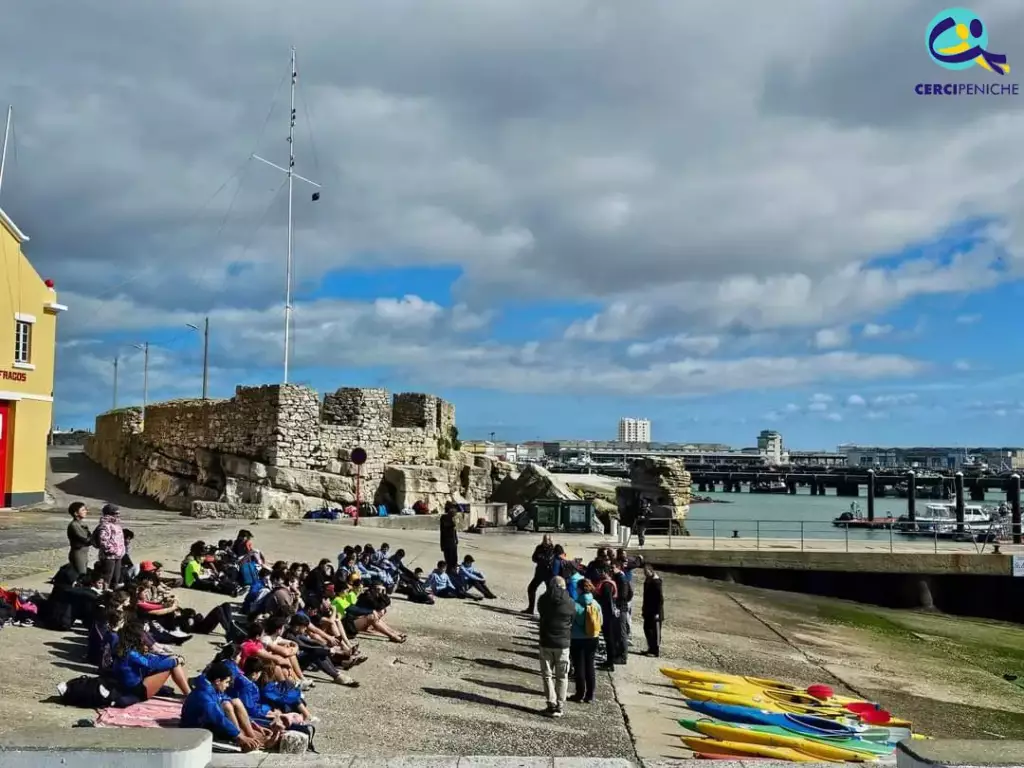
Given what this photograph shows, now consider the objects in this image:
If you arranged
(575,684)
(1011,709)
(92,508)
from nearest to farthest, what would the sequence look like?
(575,684), (1011,709), (92,508)

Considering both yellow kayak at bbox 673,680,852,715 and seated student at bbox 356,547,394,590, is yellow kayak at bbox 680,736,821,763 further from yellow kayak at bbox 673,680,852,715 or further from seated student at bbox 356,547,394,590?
seated student at bbox 356,547,394,590

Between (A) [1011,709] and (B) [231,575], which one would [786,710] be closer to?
(A) [1011,709]

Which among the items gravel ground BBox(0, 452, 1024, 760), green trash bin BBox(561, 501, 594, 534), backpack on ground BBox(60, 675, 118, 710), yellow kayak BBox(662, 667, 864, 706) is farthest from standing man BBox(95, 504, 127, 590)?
green trash bin BBox(561, 501, 594, 534)

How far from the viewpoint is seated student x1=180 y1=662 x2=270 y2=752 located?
23.7ft

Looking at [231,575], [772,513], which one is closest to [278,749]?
[231,575]

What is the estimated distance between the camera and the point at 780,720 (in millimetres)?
9898

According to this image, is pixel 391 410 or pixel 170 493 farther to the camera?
pixel 391 410

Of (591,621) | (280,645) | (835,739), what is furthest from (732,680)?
(280,645)

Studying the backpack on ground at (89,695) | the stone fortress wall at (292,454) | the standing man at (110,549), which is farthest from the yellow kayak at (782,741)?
the stone fortress wall at (292,454)

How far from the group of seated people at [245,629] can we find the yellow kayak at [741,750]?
154 inches

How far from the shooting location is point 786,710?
1040 centimetres

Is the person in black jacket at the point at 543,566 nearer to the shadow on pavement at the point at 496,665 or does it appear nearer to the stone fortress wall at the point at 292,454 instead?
the shadow on pavement at the point at 496,665

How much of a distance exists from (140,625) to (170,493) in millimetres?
21369

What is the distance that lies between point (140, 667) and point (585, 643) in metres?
4.85
